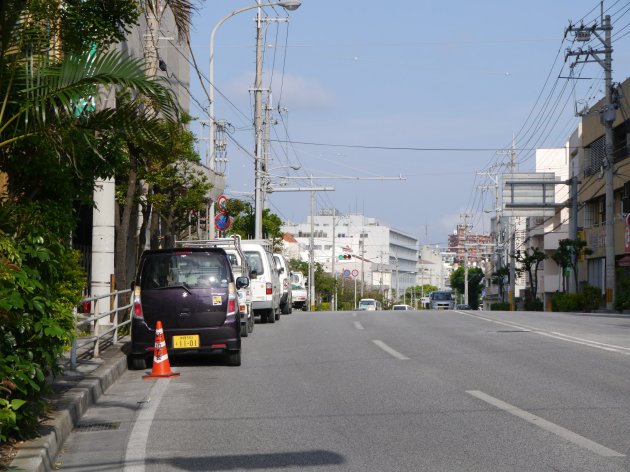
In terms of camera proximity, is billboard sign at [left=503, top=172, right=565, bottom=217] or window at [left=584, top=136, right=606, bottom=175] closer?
billboard sign at [left=503, top=172, right=565, bottom=217]

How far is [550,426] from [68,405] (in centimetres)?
486

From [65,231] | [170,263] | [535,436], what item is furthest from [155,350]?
[535,436]

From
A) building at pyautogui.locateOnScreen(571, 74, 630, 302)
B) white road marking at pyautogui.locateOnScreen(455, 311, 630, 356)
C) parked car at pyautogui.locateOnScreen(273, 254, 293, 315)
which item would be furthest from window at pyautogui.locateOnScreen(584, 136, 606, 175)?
white road marking at pyautogui.locateOnScreen(455, 311, 630, 356)

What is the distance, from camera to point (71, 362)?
38.7ft

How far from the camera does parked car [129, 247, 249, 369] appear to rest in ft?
45.9

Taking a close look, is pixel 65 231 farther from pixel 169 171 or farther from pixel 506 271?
pixel 506 271

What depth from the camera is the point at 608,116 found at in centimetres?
4297

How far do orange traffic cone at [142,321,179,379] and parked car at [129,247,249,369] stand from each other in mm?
398

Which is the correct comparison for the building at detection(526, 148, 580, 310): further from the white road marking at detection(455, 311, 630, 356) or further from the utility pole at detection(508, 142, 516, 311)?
the white road marking at detection(455, 311, 630, 356)

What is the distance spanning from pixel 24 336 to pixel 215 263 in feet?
22.5

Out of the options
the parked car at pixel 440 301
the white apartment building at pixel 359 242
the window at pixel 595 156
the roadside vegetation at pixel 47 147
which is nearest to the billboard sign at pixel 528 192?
the window at pixel 595 156

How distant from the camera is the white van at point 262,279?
82.6ft

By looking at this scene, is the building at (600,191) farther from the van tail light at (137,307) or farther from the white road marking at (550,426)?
the white road marking at (550,426)

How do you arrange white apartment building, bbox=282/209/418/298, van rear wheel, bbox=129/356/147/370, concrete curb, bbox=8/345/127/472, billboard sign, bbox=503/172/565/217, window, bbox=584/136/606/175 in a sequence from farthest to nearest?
white apartment building, bbox=282/209/418/298 → window, bbox=584/136/606/175 → billboard sign, bbox=503/172/565/217 → van rear wheel, bbox=129/356/147/370 → concrete curb, bbox=8/345/127/472
